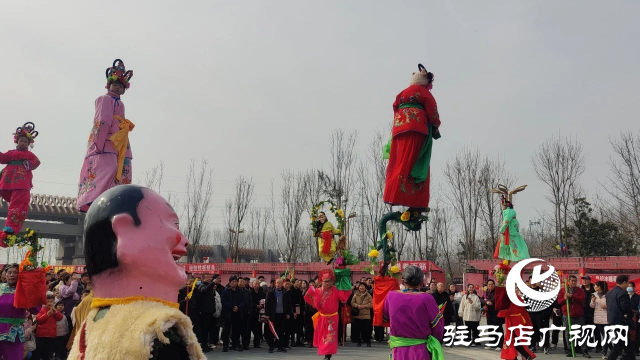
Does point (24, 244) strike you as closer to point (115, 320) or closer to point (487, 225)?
point (115, 320)

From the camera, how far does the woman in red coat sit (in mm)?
6406

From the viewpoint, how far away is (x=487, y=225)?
29.4 meters

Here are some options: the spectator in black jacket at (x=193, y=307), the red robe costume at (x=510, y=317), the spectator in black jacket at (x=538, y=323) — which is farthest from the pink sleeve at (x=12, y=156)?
the spectator in black jacket at (x=538, y=323)

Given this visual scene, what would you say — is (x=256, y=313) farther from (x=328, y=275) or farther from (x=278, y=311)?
(x=328, y=275)

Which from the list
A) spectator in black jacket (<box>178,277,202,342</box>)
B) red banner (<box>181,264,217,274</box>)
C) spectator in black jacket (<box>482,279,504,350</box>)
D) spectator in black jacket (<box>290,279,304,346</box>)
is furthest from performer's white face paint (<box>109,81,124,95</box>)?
red banner (<box>181,264,217,274</box>)

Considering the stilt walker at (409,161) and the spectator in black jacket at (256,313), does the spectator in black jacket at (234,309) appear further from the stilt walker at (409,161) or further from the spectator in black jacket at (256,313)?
the stilt walker at (409,161)

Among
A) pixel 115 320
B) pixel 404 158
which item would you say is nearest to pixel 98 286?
pixel 115 320

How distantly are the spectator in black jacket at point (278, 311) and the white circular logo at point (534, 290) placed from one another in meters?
5.49

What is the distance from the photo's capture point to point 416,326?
548 centimetres

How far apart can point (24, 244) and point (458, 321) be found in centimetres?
1188

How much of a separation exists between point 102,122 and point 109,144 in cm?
23

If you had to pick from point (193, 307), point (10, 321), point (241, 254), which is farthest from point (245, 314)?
point (241, 254)

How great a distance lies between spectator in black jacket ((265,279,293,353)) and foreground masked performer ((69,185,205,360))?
1016 centimetres

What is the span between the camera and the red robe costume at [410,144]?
21.0 feet
